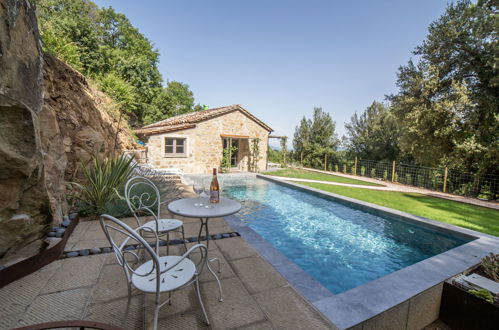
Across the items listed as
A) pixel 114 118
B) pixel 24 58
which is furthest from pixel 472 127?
pixel 114 118

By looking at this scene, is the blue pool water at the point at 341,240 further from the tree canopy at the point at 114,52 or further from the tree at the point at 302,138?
the tree at the point at 302,138

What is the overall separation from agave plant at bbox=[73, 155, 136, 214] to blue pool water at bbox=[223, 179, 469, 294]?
9.91 ft

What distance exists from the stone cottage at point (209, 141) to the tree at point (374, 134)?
27.7 ft

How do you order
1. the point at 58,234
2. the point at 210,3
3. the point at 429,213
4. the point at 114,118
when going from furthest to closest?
1. the point at 210,3
2. the point at 114,118
3. the point at 429,213
4. the point at 58,234

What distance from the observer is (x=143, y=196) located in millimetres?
4863

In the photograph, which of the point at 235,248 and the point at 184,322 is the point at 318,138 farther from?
the point at 184,322

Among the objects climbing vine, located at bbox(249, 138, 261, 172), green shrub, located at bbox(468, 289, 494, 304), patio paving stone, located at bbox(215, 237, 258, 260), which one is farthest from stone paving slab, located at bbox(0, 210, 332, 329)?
climbing vine, located at bbox(249, 138, 261, 172)

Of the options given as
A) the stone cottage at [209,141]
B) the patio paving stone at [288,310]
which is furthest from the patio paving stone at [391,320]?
the stone cottage at [209,141]

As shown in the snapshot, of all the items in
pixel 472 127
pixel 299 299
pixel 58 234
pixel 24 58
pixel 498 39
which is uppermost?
pixel 498 39

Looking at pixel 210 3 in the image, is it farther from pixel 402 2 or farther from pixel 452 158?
pixel 452 158

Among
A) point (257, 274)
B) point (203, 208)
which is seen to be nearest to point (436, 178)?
point (257, 274)

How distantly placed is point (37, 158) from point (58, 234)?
1303 millimetres

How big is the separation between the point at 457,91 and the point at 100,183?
1303 cm

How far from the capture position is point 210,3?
11797mm
